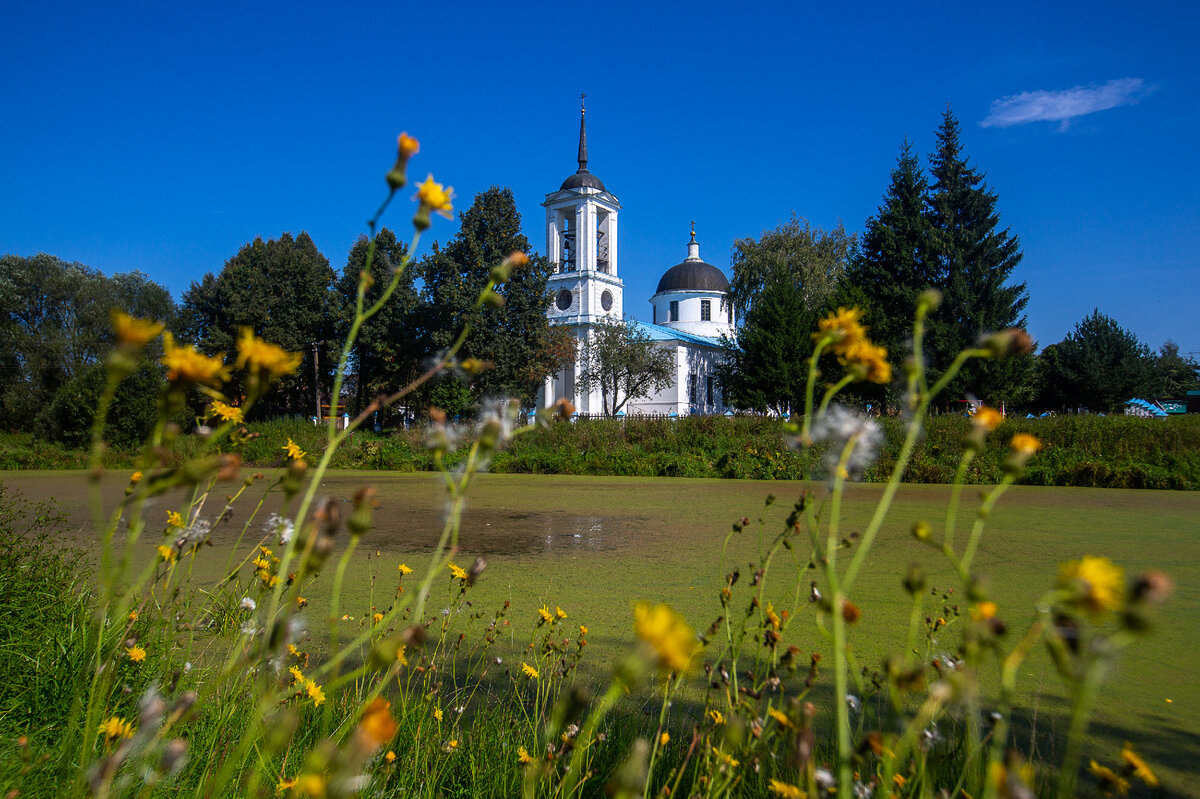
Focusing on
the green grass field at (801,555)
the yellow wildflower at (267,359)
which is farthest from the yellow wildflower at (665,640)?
the green grass field at (801,555)

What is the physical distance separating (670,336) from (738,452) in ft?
56.0

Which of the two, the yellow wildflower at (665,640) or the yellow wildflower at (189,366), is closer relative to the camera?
the yellow wildflower at (665,640)

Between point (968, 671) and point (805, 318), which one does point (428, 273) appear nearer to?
point (805, 318)

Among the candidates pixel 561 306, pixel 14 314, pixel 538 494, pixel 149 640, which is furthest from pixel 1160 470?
pixel 14 314

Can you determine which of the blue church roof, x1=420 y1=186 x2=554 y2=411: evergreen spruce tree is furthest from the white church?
x1=420 y1=186 x2=554 y2=411: evergreen spruce tree

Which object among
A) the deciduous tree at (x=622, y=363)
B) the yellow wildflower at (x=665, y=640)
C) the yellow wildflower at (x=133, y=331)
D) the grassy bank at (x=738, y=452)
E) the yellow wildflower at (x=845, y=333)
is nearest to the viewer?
the yellow wildflower at (x=665, y=640)

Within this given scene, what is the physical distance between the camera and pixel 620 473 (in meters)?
10.9

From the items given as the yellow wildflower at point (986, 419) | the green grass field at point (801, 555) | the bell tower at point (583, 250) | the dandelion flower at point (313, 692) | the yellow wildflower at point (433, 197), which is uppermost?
the bell tower at point (583, 250)

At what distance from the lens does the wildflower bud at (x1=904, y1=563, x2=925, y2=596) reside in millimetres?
497

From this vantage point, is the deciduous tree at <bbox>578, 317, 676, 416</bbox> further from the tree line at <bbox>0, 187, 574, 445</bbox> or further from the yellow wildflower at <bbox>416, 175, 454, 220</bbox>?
the yellow wildflower at <bbox>416, 175, 454, 220</bbox>

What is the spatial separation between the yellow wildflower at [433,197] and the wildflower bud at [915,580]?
48 cm

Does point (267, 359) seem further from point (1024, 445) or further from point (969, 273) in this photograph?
point (969, 273)

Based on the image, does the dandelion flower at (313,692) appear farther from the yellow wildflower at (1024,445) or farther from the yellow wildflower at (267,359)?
the yellow wildflower at (1024,445)

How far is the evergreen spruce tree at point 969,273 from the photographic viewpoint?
59.3 feet
